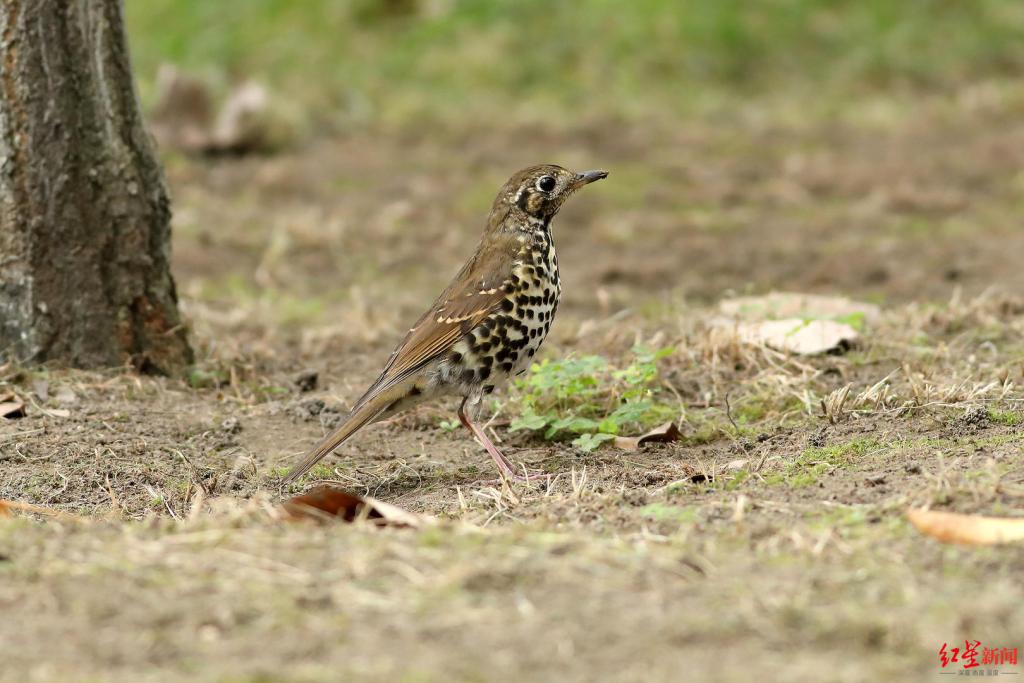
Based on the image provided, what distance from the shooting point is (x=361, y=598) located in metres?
3.26

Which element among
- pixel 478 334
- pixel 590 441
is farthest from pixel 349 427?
pixel 590 441

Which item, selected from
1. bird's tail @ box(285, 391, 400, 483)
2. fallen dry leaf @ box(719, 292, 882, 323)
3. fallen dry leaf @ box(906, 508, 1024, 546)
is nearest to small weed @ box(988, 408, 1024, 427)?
fallen dry leaf @ box(906, 508, 1024, 546)

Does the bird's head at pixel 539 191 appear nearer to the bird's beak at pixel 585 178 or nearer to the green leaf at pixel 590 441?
the bird's beak at pixel 585 178

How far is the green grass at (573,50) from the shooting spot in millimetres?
12781

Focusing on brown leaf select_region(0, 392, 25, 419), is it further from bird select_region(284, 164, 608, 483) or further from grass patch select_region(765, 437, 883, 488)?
grass patch select_region(765, 437, 883, 488)

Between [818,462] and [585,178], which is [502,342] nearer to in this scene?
[585,178]

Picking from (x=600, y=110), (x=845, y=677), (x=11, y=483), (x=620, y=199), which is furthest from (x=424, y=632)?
(x=600, y=110)

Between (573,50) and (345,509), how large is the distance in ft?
30.7

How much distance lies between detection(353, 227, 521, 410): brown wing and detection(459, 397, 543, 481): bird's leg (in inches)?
10.7

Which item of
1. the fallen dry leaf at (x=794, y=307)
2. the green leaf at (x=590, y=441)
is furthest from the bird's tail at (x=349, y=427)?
the fallen dry leaf at (x=794, y=307)

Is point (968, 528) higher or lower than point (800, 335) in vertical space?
lower

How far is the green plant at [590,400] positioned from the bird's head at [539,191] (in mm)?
643

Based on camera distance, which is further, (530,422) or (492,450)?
(530,422)

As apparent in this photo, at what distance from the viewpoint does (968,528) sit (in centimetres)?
364
